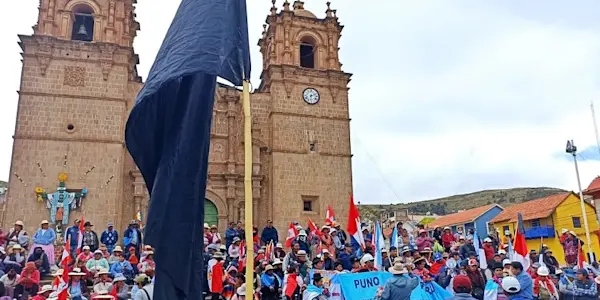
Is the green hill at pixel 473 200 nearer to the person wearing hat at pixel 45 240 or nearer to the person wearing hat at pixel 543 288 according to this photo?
the person wearing hat at pixel 45 240

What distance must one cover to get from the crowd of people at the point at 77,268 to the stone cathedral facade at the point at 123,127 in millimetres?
3780

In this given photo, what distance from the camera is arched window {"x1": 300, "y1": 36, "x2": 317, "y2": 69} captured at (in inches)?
878

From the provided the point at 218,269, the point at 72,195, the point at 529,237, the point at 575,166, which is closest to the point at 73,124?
the point at 72,195

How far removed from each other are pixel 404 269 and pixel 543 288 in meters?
3.68

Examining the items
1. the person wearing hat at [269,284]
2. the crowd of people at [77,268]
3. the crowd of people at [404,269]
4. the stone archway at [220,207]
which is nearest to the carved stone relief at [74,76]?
the stone archway at [220,207]

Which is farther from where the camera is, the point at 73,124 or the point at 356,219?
the point at 73,124

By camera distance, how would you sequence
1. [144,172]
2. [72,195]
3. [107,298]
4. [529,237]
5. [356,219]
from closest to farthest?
[144,172] < [107,298] < [356,219] < [72,195] < [529,237]

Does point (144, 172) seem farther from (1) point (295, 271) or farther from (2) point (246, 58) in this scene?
(1) point (295, 271)

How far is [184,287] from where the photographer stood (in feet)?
7.60

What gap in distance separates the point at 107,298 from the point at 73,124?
48.8 ft

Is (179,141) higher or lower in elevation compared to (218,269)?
higher

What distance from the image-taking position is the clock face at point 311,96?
822 inches

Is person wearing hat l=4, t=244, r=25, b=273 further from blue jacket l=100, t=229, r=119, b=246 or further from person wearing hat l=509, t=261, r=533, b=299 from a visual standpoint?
person wearing hat l=509, t=261, r=533, b=299

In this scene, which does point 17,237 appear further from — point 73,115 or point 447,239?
point 447,239
